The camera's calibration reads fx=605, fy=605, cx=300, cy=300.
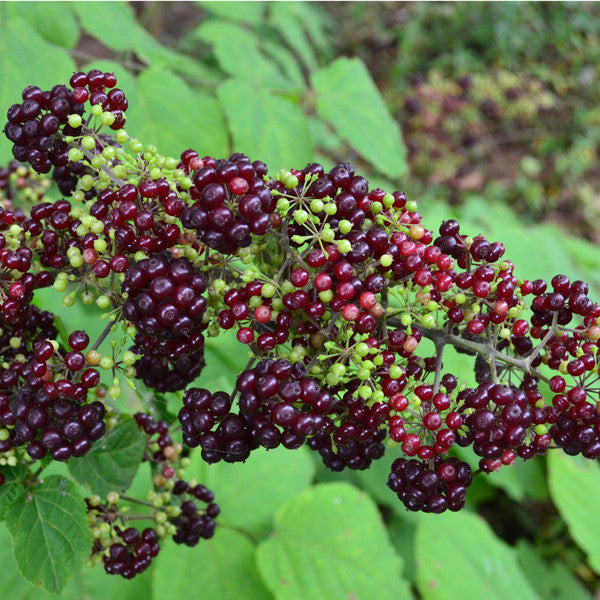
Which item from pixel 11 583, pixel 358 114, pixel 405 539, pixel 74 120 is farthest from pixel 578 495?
pixel 74 120

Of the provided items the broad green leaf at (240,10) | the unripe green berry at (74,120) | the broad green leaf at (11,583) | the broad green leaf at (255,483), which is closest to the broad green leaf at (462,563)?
the broad green leaf at (255,483)

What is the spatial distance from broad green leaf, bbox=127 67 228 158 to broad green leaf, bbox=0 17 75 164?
339 mm

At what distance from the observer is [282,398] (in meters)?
1.27

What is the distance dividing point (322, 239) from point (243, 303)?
8.9 inches

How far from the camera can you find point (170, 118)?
2.85 meters

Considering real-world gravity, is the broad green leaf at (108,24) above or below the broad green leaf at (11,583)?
above

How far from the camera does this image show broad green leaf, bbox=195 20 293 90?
326cm

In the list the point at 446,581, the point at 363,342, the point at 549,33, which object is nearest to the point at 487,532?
the point at 446,581

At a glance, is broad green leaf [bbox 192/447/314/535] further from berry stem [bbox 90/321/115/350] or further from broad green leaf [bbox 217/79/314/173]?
berry stem [bbox 90/321/115/350]

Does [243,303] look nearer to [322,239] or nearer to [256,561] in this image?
[322,239]

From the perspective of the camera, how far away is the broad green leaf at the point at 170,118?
9.18 feet

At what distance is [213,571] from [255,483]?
0.50m

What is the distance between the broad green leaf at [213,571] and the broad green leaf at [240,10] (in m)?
3.12

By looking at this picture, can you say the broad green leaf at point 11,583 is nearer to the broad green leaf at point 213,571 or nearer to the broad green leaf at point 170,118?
the broad green leaf at point 213,571
